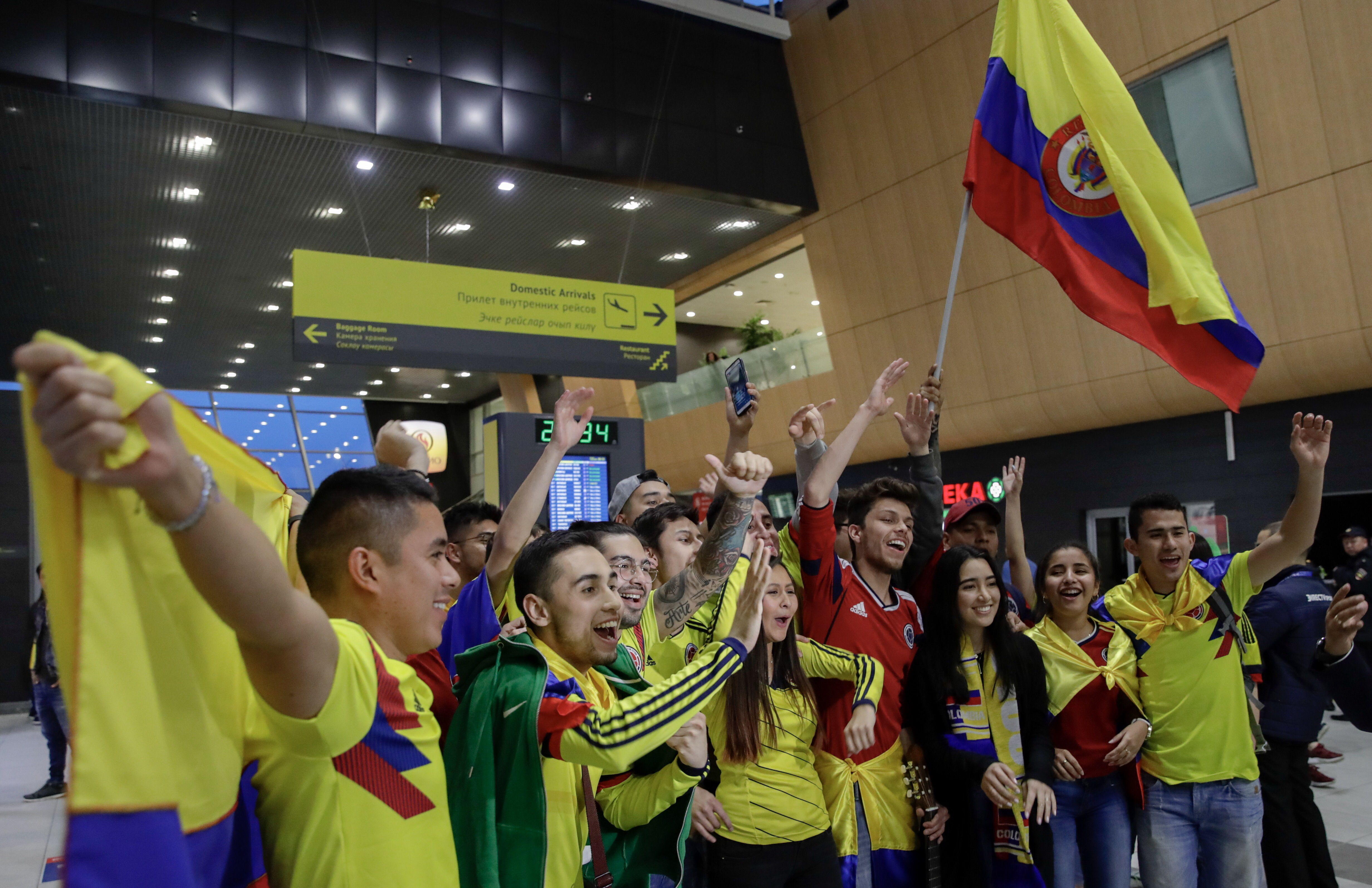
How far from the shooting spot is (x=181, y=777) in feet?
4.05

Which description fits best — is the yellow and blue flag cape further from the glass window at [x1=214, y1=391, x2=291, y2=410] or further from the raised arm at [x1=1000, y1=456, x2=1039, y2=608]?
the glass window at [x1=214, y1=391, x2=291, y2=410]

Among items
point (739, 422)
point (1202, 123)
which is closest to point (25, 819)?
point (739, 422)

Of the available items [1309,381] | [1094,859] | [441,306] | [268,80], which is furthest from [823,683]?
[268,80]

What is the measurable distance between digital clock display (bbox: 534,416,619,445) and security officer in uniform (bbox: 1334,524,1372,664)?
732 centimetres

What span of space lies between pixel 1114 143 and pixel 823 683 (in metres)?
3.01

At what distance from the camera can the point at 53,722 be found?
25.3ft

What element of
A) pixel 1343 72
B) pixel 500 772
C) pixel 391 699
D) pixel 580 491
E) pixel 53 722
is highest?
pixel 1343 72

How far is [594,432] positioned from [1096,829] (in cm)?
642

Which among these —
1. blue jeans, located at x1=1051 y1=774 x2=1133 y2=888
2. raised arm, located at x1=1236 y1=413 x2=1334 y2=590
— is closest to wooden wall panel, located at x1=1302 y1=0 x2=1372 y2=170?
raised arm, located at x1=1236 y1=413 x2=1334 y2=590

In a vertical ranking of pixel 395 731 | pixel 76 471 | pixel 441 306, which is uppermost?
pixel 441 306

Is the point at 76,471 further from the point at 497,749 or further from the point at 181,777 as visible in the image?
the point at 497,749

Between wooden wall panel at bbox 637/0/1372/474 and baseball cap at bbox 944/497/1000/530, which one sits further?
wooden wall panel at bbox 637/0/1372/474

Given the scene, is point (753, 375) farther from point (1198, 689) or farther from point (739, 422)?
point (1198, 689)

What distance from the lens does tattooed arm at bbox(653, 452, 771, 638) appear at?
107 inches
